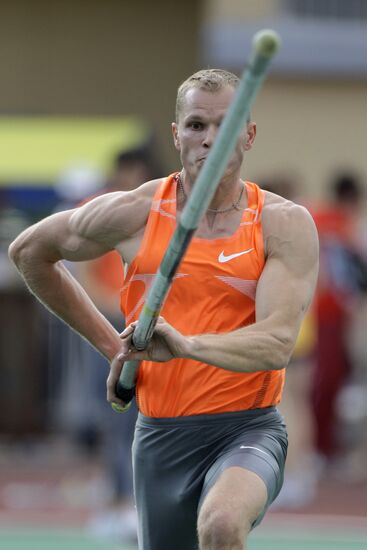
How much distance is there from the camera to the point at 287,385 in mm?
10906

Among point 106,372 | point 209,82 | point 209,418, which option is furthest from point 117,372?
point 106,372

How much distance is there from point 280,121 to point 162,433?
9778 mm

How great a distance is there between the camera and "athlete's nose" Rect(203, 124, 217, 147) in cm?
539

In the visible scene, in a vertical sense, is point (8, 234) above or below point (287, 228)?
below

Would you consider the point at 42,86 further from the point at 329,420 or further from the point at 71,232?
the point at 71,232

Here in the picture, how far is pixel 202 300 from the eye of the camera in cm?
559

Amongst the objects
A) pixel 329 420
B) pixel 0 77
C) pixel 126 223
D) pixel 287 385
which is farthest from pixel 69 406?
pixel 126 223

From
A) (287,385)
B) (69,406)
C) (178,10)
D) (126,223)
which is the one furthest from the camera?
(178,10)

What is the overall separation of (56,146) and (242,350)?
409 inches

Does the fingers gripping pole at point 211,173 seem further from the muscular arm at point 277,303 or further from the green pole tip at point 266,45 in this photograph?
the muscular arm at point 277,303

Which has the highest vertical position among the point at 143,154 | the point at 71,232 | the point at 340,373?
the point at 71,232

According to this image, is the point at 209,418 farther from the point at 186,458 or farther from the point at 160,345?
the point at 160,345

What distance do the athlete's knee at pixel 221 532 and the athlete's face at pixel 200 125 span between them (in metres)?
1.23

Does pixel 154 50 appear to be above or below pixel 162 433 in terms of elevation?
below
